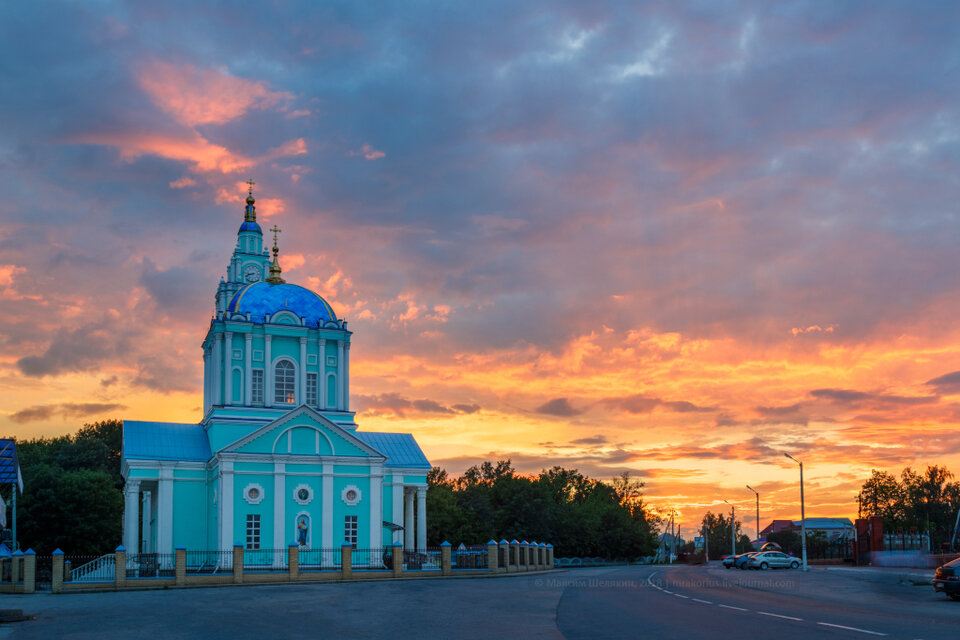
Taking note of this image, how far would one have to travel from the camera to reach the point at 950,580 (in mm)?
26938

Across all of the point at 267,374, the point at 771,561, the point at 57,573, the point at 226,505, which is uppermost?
the point at 267,374

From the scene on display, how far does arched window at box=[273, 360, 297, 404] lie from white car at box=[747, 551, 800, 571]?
97.1ft

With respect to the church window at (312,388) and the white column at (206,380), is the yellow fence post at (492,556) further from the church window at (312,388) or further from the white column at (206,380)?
the white column at (206,380)

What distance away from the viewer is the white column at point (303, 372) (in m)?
57.0

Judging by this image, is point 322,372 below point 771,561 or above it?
above

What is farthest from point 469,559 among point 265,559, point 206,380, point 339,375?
point 206,380

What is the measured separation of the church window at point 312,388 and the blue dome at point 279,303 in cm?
334

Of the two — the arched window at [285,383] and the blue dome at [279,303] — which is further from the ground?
the blue dome at [279,303]

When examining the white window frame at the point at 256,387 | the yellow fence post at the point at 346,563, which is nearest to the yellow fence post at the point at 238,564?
the yellow fence post at the point at 346,563

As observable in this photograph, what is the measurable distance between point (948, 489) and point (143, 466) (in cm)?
8755

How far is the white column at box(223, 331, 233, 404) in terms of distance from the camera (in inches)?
2167

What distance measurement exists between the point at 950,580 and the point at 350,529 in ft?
107

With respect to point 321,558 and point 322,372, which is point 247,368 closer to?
point 322,372

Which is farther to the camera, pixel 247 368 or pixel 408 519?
pixel 408 519
